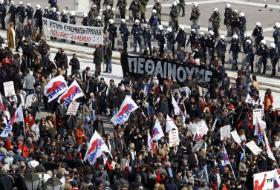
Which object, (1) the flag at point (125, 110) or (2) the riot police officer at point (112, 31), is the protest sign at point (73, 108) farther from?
(2) the riot police officer at point (112, 31)

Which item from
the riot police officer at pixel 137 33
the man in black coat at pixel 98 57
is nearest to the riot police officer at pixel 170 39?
the riot police officer at pixel 137 33

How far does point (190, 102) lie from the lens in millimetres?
33312

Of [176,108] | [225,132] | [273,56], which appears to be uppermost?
[273,56]

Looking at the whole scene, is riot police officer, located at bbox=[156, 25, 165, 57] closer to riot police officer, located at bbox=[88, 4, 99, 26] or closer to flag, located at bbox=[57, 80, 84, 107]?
riot police officer, located at bbox=[88, 4, 99, 26]

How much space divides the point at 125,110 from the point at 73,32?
1287 cm

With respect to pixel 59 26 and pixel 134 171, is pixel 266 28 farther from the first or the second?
pixel 134 171

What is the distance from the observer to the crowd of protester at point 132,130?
2636cm

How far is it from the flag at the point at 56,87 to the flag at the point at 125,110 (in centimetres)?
222

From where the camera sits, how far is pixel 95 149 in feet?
91.1

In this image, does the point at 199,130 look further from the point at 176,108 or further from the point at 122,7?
the point at 122,7

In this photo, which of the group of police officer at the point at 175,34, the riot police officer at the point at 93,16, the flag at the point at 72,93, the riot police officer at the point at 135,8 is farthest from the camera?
the riot police officer at the point at 135,8

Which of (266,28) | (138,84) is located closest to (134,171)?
(138,84)

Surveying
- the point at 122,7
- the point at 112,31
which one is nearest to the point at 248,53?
the point at 112,31

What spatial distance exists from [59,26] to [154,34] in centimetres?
387
